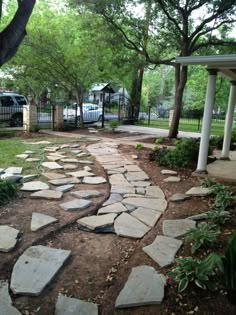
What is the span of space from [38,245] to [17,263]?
354 millimetres

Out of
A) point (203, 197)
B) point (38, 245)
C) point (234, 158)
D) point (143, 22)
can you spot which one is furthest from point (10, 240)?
point (143, 22)

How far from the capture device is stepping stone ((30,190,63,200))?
4423 mm

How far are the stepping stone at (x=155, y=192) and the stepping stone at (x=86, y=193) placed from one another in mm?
772

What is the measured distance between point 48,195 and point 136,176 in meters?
1.96

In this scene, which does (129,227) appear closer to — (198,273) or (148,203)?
(148,203)

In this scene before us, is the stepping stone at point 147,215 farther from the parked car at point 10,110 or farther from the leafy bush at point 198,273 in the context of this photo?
the parked car at point 10,110

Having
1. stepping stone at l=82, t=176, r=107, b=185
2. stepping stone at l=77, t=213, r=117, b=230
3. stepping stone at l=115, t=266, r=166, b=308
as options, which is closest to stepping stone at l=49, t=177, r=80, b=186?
stepping stone at l=82, t=176, r=107, b=185

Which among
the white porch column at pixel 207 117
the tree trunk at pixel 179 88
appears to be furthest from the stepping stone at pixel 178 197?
the tree trunk at pixel 179 88

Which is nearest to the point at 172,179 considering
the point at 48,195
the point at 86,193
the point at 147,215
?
the point at 86,193

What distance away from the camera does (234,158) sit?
8.06m

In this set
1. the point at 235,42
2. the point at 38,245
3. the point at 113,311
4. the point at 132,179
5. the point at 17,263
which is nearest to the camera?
the point at 113,311

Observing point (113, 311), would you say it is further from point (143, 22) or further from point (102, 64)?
point (102, 64)

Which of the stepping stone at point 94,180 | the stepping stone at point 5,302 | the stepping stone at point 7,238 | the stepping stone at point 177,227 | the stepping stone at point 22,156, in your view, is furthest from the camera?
the stepping stone at point 22,156

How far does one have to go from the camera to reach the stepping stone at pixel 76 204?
13.5 ft
